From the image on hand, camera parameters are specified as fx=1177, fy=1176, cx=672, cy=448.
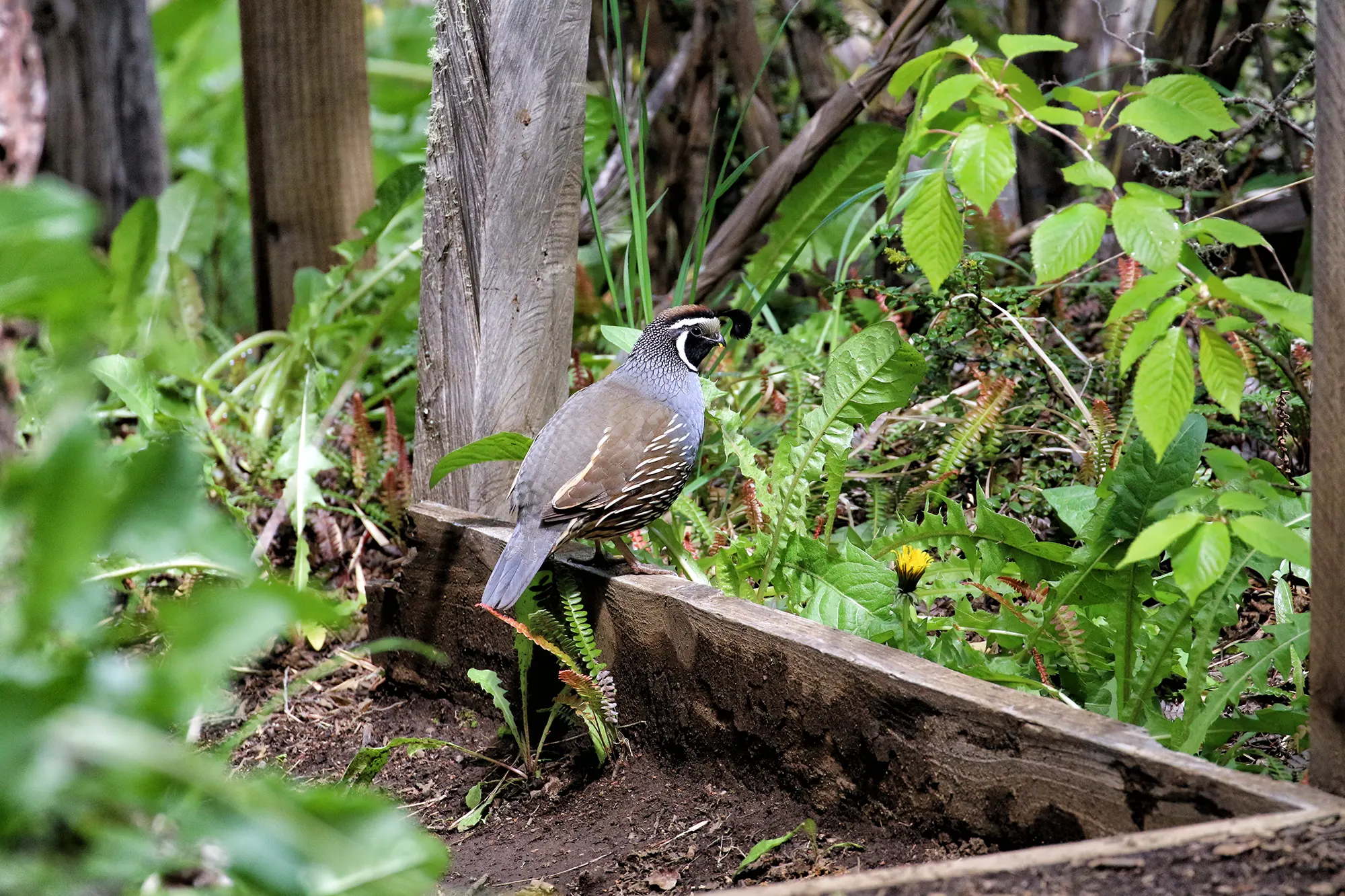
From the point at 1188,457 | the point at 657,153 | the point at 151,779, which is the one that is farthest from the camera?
the point at 657,153

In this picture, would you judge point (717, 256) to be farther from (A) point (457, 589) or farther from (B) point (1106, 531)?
(B) point (1106, 531)

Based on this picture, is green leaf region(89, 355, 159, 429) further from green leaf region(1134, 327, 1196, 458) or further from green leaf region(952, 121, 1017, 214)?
green leaf region(1134, 327, 1196, 458)

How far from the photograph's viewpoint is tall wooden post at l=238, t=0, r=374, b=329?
5.17 m

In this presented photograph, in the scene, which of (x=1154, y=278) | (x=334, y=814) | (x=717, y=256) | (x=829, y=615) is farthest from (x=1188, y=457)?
(x=717, y=256)

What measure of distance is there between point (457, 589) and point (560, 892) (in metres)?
1.23

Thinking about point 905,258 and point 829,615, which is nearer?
point 829,615

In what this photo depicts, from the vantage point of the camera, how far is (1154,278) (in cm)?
178

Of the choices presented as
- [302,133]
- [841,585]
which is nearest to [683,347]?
[841,585]

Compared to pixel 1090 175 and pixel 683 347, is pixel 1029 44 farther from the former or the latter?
pixel 683 347

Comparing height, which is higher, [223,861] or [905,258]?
[905,258]

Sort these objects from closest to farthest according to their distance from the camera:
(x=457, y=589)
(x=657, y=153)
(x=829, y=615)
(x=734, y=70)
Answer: (x=829, y=615), (x=457, y=589), (x=734, y=70), (x=657, y=153)

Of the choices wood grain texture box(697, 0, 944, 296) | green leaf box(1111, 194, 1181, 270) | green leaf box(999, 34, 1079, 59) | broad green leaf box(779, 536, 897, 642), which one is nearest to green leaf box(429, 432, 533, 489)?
broad green leaf box(779, 536, 897, 642)

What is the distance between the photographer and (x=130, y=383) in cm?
398

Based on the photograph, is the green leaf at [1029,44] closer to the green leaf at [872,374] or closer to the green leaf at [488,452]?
the green leaf at [872,374]
